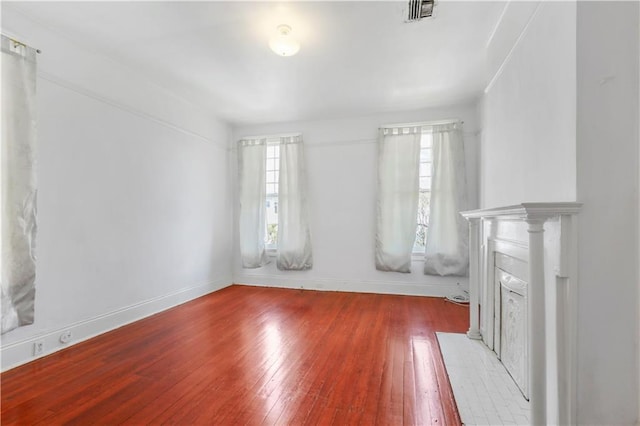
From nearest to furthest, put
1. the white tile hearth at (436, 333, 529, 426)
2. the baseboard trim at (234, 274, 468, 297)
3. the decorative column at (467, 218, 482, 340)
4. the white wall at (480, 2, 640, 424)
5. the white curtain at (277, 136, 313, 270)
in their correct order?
the white wall at (480, 2, 640, 424)
the white tile hearth at (436, 333, 529, 426)
the decorative column at (467, 218, 482, 340)
the baseboard trim at (234, 274, 468, 297)
the white curtain at (277, 136, 313, 270)

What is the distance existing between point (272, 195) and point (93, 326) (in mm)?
2872

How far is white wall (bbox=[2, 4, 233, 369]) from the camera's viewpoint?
2377 mm

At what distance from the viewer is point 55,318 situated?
2.44 meters

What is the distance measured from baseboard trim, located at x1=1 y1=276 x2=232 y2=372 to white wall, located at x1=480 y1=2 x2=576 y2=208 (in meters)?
3.78

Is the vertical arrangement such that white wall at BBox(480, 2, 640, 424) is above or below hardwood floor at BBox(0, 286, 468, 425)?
above

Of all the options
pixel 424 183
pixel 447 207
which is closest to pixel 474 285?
pixel 447 207

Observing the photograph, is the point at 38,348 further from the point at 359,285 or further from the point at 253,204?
the point at 359,285

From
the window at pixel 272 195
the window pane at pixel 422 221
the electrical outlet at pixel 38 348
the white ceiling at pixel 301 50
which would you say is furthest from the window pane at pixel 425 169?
the electrical outlet at pixel 38 348

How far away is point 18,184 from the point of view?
2164mm

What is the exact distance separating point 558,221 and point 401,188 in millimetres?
2895

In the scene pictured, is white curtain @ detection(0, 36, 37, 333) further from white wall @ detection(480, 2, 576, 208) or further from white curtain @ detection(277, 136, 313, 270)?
white wall @ detection(480, 2, 576, 208)

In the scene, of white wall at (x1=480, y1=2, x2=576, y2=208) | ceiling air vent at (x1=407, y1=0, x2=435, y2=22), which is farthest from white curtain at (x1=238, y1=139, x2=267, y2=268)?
white wall at (x1=480, y1=2, x2=576, y2=208)

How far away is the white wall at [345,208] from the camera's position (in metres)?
4.38

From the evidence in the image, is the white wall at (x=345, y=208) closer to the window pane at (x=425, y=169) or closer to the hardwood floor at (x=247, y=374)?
the window pane at (x=425, y=169)
